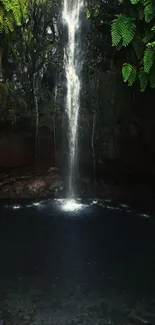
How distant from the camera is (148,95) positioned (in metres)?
9.79

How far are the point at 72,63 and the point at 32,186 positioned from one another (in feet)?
10.9

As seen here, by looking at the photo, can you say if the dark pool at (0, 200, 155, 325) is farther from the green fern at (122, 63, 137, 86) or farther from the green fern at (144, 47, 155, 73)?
the green fern at (144, 47, 155, 73)

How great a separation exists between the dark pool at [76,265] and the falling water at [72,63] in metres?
2.26

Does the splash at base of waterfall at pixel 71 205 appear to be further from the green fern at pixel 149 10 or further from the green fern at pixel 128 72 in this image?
the green fern at pixel 149 10

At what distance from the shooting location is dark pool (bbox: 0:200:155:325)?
593cm

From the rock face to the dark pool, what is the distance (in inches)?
28.1

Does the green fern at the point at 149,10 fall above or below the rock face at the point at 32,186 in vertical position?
above

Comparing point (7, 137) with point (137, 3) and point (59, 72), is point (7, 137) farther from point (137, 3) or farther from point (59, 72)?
point (137, 3)

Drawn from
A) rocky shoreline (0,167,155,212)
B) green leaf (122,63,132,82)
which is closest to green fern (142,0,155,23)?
green leaf (122,63,132,82)

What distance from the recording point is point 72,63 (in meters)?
10.2

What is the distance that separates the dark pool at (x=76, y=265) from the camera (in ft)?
19.5

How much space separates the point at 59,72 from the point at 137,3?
3.38m

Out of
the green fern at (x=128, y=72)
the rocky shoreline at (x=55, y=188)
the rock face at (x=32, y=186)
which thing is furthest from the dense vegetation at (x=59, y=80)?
the green fern at (x=128, y=72)

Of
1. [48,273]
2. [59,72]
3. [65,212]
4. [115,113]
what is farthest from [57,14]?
[48,273]
